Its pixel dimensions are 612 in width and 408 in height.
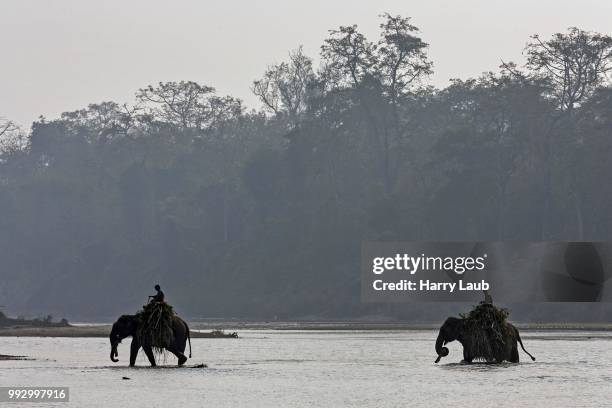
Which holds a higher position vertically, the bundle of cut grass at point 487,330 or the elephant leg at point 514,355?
the bundle of cut grass at point 487,330

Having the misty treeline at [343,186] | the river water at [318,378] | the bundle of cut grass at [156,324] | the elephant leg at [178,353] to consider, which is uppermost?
the misty treeline at [343,186]

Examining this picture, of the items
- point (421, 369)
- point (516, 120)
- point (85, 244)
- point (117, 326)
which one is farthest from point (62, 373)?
point (85, 244)

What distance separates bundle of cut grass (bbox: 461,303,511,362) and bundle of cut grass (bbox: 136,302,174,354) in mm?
10553

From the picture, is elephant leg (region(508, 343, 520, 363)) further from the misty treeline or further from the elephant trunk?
the misty treeline

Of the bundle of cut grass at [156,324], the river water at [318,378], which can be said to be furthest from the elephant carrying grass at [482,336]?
the bundle of cut grass at [156,324]

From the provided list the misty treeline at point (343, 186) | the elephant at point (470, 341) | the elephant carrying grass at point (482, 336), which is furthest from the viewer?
the misty treeline at point (343, 186)

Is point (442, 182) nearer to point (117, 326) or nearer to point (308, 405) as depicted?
point (117, 326)

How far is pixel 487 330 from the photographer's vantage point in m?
51.3

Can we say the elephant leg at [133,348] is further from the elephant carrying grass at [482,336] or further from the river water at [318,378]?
the elephant carrying grass at [482,336]

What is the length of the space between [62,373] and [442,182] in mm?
112083

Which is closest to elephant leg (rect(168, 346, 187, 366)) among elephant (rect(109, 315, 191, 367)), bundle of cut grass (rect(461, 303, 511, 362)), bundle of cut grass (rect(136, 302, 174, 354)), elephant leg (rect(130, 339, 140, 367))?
elephant (rect(109, 315, 191, 367))

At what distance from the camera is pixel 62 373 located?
48031mm

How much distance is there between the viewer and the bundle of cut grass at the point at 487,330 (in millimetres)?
50469

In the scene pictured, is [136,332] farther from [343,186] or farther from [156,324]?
[343,186]
